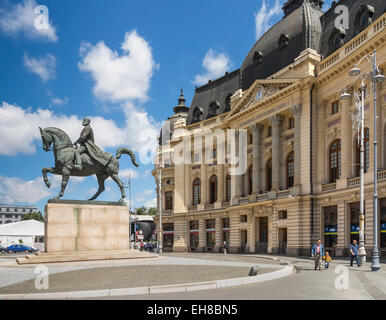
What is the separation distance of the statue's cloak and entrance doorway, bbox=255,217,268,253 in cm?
2683

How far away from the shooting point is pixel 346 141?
121 ft

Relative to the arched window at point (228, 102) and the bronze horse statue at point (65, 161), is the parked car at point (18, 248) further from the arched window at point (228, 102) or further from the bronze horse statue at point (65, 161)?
the bronze horse statue at point (65, 161)

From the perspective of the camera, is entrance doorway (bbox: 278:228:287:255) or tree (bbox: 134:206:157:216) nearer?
entrance doorway (bbox: 278:228:287:255)

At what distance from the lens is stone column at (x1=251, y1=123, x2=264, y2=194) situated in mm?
49406

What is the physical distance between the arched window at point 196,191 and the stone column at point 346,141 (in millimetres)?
Result: 29048

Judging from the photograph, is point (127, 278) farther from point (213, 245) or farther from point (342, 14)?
point (213, 245)

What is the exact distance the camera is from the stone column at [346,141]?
3666 centimetres

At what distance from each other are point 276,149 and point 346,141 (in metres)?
10.5

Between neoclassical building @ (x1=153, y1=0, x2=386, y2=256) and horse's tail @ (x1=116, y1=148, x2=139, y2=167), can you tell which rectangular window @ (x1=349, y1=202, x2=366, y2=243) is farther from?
horse's tail @ (x1=116, y1=148, x2=139, y2=167)

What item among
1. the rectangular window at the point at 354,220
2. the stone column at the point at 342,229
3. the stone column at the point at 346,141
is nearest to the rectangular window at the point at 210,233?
the stone column at the point at 342,229

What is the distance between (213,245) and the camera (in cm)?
5803

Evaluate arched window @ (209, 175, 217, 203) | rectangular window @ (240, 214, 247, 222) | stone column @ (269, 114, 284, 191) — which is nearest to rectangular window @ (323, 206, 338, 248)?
stone column @ (269, 114, 284, 191)
